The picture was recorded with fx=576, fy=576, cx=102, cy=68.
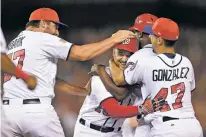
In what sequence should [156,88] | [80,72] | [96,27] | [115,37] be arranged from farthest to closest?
[96,27] → [80,72] → [115,37] → [156,88]

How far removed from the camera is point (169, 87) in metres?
4.45

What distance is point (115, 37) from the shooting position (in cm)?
478

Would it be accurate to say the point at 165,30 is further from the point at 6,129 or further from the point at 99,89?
the point at 6,129

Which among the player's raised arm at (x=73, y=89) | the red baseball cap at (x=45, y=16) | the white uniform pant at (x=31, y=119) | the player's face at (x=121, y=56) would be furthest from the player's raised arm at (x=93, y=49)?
the player's raised arm at (x=73, y=89)

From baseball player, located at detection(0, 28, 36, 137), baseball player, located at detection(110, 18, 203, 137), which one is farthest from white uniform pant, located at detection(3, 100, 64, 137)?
baseball player, located at detection(110, 18, 203, 137)

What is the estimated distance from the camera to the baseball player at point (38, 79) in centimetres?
465

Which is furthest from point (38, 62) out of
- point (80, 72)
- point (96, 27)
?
point (96, 27)

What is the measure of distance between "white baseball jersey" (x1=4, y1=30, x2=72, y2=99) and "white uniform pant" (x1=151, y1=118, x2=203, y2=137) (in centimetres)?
96

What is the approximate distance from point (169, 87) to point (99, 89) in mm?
615

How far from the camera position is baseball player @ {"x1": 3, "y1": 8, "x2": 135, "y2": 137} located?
15.3 ft

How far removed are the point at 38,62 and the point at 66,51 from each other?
9.7 inches

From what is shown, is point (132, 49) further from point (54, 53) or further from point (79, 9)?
point (79, 9)

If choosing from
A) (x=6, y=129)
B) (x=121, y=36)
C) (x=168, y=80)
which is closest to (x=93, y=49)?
(x=121, y=36)

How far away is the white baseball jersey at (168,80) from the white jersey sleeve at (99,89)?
29cm
